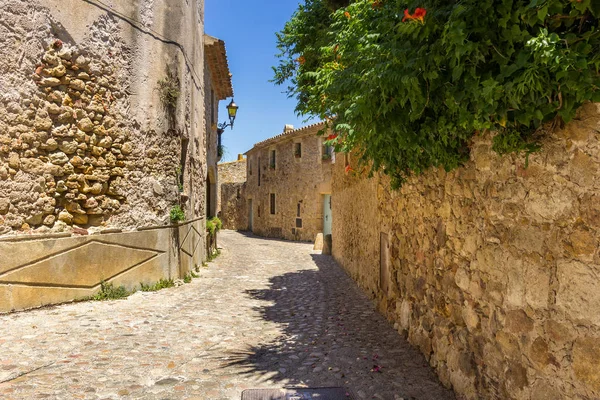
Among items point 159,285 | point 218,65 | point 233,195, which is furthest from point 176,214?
point 233,195

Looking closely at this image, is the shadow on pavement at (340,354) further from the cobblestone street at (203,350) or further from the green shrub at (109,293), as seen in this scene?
the green shrub at (109,293)

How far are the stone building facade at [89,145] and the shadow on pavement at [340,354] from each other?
2677 millimetres

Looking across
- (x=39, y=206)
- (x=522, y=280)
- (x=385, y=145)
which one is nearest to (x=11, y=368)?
(x=39, y=206)

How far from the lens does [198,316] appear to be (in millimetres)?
5641

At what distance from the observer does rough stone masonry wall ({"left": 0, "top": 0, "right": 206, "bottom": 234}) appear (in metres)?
5.46

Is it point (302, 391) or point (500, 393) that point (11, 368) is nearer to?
point (302, 391)

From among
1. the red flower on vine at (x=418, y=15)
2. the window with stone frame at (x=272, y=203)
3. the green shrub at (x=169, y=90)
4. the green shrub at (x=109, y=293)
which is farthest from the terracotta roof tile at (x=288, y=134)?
the red flower on vine at (x=418, y=15)

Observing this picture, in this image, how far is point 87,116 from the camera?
6.34 m

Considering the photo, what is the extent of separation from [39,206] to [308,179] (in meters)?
16.4

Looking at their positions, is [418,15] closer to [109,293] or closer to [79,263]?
[79,263]

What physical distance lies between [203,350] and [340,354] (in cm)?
146

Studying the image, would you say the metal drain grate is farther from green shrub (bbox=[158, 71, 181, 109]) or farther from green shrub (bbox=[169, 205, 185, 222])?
green shrub (bbox=[158, 71, 181, 109])

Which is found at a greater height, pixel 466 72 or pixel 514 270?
pixel 466 72

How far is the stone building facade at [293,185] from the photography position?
819 inches
